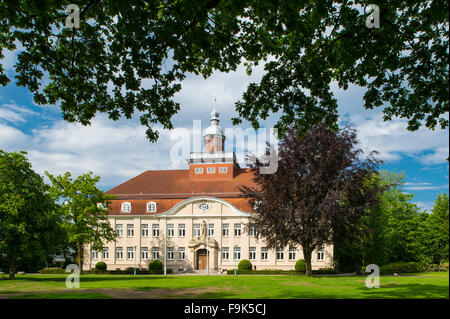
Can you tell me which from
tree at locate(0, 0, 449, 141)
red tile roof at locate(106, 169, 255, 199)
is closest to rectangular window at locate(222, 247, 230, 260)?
red tile roof at locate(106, 169, 255, 199)

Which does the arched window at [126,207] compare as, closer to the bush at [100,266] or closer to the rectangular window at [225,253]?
the bush at [100,266]

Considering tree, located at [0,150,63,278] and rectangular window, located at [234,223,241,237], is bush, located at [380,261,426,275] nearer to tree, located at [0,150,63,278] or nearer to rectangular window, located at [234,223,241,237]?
rectangular window, located at [234,223,241,237]

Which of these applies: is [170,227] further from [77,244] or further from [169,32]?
[169,32]

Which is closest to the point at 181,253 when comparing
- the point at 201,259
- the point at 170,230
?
the point at 201,259

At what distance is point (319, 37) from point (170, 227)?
1658 inches

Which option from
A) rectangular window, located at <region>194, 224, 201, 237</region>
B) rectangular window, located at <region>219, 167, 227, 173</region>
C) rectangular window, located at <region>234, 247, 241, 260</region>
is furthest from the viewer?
rectangular window, located at <region>219, 167, 227, 173</region>

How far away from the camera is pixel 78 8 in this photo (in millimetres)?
8219

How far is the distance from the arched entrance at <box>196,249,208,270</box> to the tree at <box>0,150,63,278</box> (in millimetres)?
24129

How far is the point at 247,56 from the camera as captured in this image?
9977 millimetres

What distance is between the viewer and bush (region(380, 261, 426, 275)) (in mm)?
37312

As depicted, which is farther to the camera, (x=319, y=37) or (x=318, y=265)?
(x=318, y=265)

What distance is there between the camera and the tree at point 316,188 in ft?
88.4
